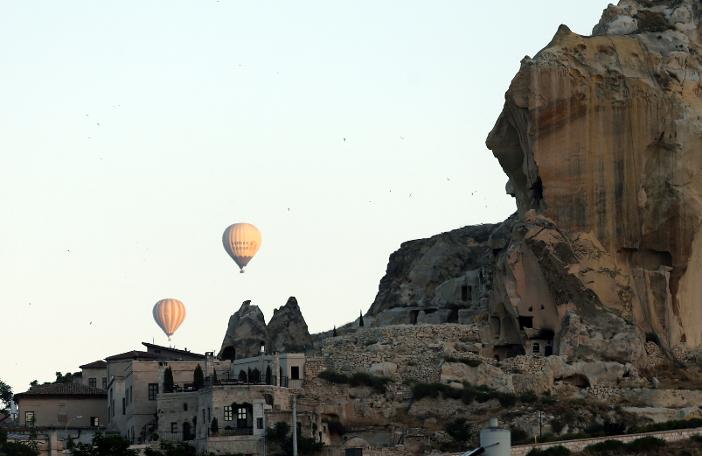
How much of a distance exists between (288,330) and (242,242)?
916 centimetres

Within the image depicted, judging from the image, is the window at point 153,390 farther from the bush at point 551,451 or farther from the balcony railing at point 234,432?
the bush at point 551,451

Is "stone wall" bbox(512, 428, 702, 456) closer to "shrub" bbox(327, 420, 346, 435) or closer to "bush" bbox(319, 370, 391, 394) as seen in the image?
"shrub" bbox(327, 420, 346, 435)

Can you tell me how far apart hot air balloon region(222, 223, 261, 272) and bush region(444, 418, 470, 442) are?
25039mm

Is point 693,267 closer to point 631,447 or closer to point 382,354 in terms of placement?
point 382,354

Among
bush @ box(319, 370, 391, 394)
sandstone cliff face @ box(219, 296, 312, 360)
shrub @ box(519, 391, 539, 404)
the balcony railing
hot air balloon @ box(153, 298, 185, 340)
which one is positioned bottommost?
the balcony railing

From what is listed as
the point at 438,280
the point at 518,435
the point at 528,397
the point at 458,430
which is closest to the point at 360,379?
the point at 458,430

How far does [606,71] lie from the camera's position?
108875 millimetres

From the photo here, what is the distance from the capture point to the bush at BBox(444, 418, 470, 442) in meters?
96.7

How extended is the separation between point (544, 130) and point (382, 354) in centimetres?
1448

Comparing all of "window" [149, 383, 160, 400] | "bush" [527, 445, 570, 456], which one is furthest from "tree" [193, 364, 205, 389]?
"bush" [527, 445, 570, 456]

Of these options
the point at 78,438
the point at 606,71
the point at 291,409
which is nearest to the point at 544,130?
the point at 606,71

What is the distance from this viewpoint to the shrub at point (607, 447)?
85188 mm

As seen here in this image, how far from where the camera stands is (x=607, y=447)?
8556 cm

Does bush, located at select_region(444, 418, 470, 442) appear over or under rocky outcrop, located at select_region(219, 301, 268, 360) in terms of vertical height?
under
